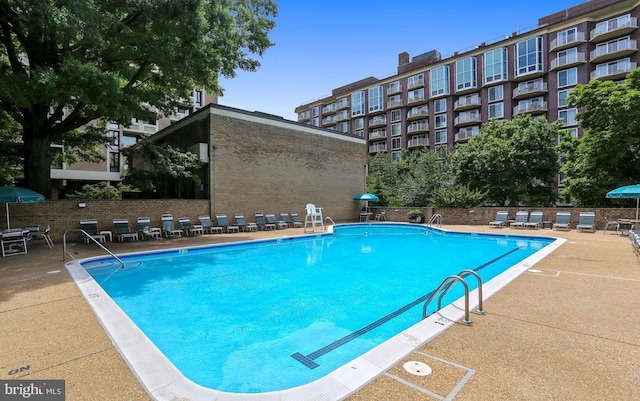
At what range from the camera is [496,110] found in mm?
35625

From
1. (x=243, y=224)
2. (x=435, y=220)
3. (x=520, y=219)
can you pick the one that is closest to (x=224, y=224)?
(x=243, y=224)

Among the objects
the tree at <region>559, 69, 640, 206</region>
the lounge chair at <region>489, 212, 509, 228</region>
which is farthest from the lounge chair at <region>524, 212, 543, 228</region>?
the tree at <region>559, 69, 640, 206</region>

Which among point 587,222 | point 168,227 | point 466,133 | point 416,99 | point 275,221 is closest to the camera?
point 168,227

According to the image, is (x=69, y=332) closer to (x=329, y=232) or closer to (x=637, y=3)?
(x=329, y=232)

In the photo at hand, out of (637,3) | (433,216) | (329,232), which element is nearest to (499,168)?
(433,216)

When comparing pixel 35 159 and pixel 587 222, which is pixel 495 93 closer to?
pixel 587 222

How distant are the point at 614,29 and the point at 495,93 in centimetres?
1046

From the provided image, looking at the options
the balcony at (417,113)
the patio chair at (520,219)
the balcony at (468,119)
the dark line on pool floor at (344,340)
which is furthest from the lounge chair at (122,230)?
the balcony at (417,113)

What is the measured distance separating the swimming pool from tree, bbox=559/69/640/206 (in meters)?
9.83

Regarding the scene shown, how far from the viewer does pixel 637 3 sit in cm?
2702

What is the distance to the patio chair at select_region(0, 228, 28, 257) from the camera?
8.90 metres

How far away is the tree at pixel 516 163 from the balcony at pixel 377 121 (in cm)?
2445

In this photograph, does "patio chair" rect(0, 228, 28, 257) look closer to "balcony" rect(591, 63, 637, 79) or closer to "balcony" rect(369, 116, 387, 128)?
"balcony" rect(591, 63, 637, 79)

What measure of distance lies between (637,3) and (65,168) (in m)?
52.8
